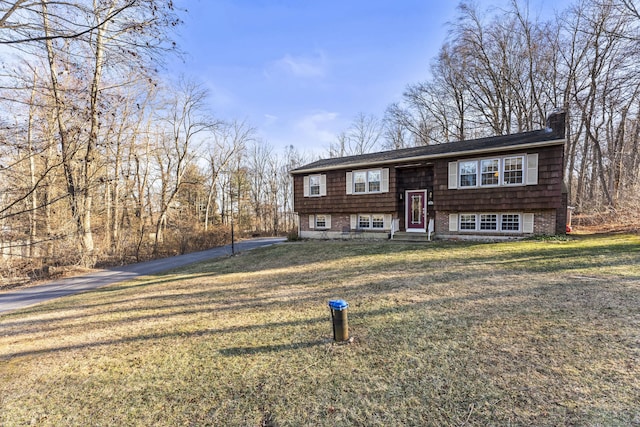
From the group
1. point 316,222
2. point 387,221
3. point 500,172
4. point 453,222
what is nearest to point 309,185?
→ point 316,222

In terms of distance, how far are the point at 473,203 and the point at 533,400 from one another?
1039 cm

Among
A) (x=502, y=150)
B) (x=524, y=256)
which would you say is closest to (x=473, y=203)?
(x=502, y=150)

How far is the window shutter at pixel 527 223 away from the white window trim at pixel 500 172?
1.31 metres

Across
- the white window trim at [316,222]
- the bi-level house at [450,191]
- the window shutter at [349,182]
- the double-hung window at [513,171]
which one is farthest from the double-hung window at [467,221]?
the white window trim at [316,222]

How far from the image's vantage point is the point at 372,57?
1524cm

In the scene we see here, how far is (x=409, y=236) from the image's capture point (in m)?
12.9

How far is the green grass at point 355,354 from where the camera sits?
2.54 meters

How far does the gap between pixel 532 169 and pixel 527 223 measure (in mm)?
2135

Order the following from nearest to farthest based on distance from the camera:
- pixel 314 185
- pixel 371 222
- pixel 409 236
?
1. pixel 409 236
2. pixel 371 222
3. pixel 314 185

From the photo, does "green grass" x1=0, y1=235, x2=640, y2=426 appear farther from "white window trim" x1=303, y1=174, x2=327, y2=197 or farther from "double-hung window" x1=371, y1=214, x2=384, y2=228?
"white window trim" x1=303, y1=174, x2=327, y2=197

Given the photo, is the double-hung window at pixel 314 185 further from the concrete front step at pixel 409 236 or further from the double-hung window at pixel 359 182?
the concrete front step at pixel 409 236

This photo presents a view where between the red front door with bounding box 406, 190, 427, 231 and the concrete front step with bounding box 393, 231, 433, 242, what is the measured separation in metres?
0.68

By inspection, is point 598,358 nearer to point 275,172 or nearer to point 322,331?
point 322,331

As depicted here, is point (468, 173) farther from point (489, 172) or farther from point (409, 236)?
point (409, 236)
